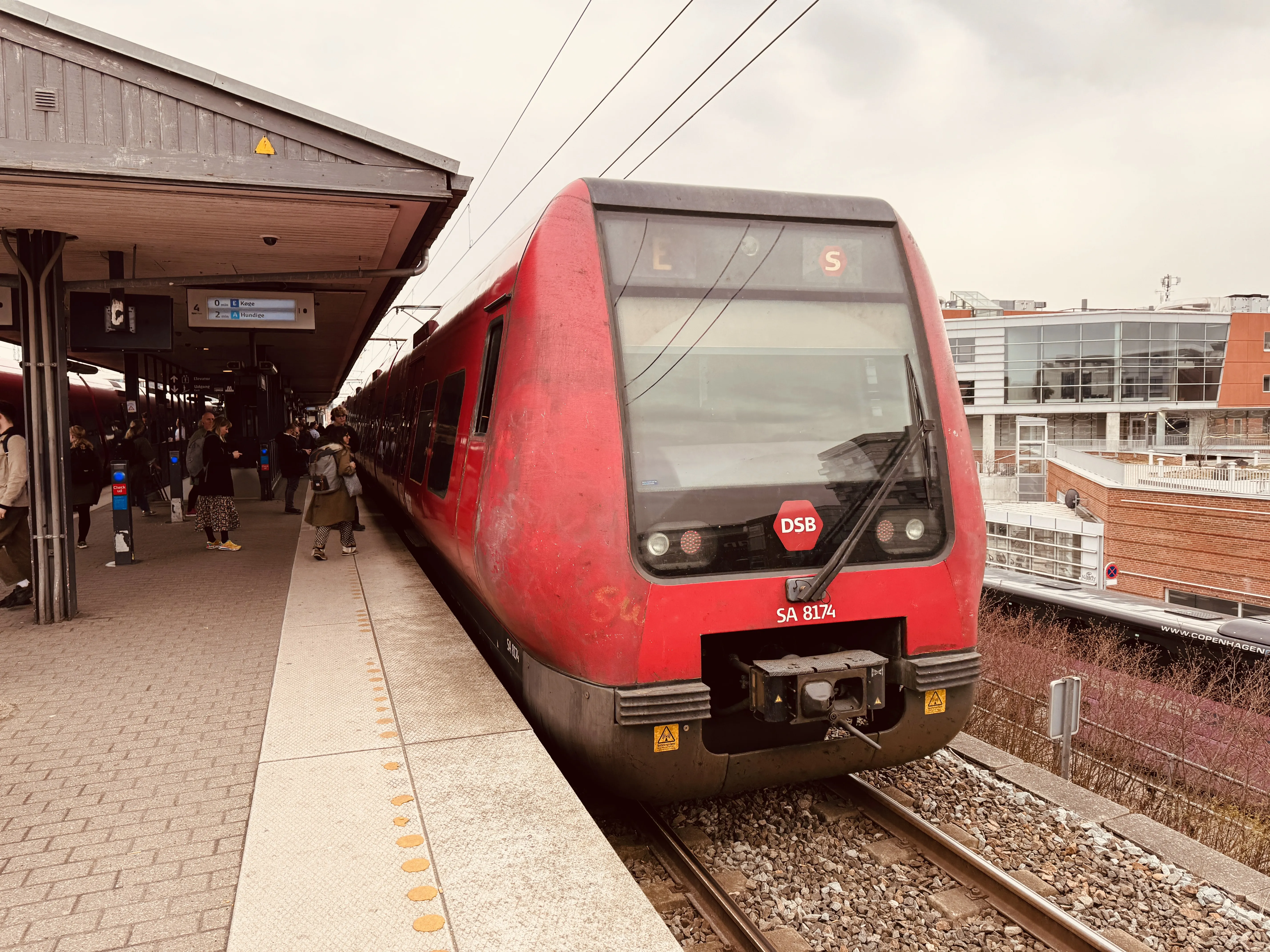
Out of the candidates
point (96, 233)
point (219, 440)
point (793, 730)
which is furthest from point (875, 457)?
point (219, 440)

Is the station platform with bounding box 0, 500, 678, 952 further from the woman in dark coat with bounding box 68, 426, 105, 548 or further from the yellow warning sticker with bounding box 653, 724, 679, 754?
the woman in dark coat with bounding box 68, 426, 105, 548

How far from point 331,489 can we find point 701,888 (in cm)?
731

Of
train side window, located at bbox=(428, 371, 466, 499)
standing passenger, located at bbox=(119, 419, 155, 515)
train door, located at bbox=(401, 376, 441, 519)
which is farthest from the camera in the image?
standing passenger, located at bbox=(119, 419, 155, 515)

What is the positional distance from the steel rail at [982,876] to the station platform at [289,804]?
5.77 ft

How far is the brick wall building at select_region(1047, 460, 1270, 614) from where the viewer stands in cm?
2227

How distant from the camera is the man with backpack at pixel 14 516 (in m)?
7.45

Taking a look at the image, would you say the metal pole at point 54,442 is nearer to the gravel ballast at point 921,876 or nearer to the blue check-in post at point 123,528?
the blue check-in post at point 123,528

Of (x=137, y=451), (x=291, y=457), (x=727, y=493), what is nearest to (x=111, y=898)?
(x=727, y=493)

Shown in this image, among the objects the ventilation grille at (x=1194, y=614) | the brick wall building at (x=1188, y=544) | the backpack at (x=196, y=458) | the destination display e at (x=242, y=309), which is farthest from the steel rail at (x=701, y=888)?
the brick wall building at (x=1188, y=544)

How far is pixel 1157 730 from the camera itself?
940 centimetres

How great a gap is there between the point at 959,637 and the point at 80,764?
14.1ft

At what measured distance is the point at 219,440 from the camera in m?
11.0

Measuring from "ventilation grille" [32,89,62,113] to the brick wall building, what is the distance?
2520 centimetres

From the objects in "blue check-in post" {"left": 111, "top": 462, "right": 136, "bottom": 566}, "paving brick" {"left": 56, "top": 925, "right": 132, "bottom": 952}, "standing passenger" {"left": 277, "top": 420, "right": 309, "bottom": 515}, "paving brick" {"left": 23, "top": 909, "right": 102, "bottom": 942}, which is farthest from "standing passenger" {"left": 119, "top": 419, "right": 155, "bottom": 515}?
"paving brick" {"left": 56, "top": 925, "right": 132, "bottom": 952}
